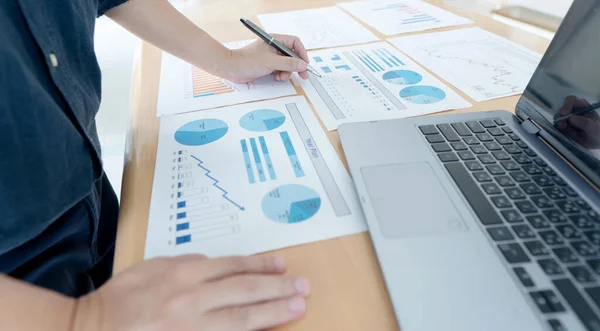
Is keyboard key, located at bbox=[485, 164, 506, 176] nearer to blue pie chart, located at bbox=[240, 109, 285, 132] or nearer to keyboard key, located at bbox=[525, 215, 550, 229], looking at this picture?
keyboard key, located at bbox=[525, 215, 550, 229]

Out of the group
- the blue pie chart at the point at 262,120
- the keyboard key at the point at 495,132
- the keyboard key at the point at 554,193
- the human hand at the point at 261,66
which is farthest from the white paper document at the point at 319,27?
the keyboard key at the point at 554,193

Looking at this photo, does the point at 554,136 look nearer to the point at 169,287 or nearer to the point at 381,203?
the point at 381,203

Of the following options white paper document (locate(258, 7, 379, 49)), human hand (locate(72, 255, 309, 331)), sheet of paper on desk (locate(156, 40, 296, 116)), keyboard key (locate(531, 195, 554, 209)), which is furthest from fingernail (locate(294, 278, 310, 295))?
white paper document (locate(258, 7, 379, 49))

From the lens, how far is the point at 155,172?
401 millimetres

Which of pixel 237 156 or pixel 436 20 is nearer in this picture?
pixel 237 156

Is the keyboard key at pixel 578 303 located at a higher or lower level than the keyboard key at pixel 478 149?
lower

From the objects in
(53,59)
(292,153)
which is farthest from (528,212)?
(53,59)

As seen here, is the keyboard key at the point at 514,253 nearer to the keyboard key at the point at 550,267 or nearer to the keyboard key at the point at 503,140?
the keyboard key at the point at 550,267

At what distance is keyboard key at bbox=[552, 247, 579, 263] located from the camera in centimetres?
27

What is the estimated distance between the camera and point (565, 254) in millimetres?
270

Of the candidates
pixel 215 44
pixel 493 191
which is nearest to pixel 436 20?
pixel 215 44

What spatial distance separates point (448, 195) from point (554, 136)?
153 mm

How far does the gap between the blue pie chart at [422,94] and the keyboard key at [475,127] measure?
0.10 m

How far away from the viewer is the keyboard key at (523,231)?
285 millimetres
